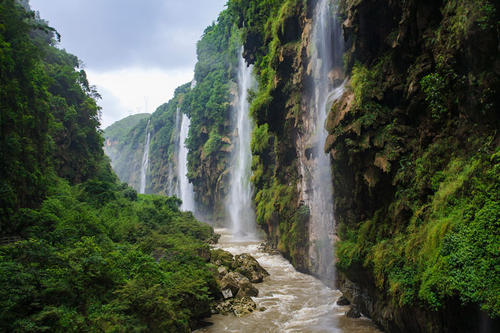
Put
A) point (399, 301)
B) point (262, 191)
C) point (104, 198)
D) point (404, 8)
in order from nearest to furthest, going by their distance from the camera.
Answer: point (399, 301)
point (404, 8)
point (104, 198)
point (262, 191)

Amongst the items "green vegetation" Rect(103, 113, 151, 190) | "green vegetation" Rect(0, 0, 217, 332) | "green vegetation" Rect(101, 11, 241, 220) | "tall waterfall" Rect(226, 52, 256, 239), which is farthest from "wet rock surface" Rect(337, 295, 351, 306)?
"green vegetation" Rect(103, 113, 151, 190)

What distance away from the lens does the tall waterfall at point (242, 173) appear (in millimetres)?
34094

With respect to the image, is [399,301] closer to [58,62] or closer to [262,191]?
[262,191]

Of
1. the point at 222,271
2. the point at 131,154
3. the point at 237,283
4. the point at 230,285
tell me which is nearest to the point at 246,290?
the point at 237,283

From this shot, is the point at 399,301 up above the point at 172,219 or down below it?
below

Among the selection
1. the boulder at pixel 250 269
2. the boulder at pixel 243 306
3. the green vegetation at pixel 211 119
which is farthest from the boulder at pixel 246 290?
the green vegetation at pixel 211 119

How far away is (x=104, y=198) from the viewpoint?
21.0m

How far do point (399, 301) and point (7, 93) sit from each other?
14.1 m

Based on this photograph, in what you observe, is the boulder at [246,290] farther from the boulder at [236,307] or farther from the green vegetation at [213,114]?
the green vegetation at [213,114]

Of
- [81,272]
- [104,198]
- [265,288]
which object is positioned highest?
[104,198]

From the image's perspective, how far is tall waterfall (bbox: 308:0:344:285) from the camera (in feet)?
47.3

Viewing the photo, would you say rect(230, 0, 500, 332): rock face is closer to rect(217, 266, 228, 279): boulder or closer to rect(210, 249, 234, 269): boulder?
rect(217, 266, 228, 279): boulder

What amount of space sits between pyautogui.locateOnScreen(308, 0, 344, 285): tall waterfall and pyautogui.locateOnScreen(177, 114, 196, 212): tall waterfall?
126ft

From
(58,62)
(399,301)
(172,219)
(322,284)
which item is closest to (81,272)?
(399,301)
